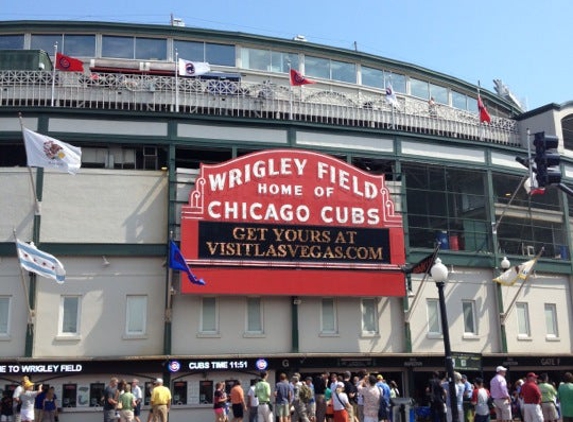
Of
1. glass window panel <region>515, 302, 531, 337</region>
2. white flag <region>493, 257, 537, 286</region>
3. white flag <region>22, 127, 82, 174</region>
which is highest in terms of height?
white flag <region>22, 127, 82, 174</region>

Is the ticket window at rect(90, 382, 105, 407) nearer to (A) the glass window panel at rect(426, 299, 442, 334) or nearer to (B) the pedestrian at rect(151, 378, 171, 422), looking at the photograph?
(B) the pedestrian at rect(151, 378, 171, 422)

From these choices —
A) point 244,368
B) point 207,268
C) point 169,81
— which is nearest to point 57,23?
point 169,81

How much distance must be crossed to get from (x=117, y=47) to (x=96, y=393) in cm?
1794

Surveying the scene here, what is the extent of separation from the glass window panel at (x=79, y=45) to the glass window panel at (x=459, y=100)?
2016cm

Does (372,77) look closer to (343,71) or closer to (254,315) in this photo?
(343,71)

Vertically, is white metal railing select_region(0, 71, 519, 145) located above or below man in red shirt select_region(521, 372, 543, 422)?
above

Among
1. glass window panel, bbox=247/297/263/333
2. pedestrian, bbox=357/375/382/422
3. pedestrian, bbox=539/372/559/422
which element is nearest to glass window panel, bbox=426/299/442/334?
glass window panel, bbox=247/297/263/333

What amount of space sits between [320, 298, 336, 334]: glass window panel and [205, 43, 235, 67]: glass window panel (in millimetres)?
14438

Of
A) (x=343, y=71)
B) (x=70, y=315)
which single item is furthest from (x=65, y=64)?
(x=343, y=71)

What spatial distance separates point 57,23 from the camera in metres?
35.2

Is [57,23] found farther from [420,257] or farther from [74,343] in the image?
[420,257]

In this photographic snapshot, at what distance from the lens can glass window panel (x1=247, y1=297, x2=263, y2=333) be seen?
26.6m

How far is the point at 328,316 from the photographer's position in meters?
27.5

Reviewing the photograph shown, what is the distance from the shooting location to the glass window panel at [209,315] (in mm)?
26219
